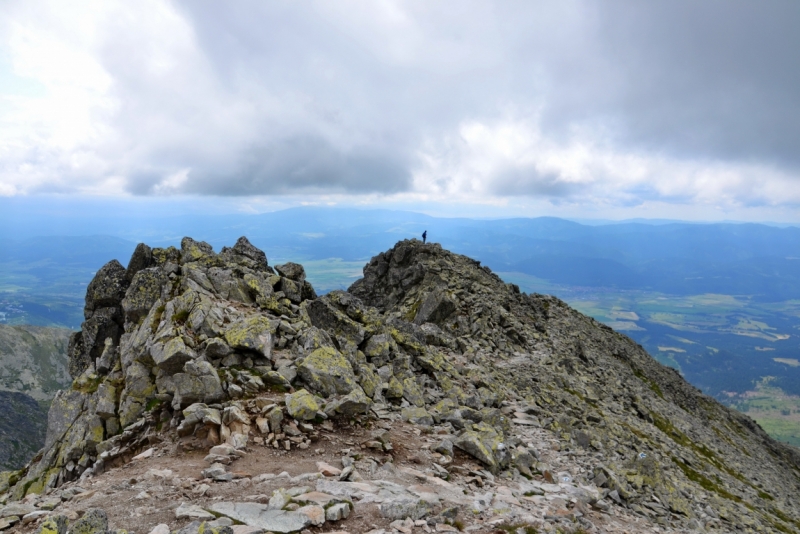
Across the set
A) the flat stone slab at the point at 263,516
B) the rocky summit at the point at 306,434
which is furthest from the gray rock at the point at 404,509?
the flat stone slab at the point at 263,516

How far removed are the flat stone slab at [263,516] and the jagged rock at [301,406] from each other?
19.6 feet

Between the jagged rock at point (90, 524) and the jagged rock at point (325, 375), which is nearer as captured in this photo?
the jagged rock at point (90, 524)

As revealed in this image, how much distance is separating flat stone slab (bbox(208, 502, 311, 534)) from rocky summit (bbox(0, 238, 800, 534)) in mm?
64

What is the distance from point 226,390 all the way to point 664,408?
61.2m

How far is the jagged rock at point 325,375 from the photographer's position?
19969 mm

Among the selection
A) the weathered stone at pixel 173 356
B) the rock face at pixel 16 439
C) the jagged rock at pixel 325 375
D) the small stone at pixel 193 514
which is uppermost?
the weathered stone at pixel 173 356

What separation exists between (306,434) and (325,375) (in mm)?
3495

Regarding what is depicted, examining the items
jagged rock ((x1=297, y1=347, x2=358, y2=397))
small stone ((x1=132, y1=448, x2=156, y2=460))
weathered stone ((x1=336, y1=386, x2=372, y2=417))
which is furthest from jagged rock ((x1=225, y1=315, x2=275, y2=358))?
small stone ((x1=132, y1=448, x2=156, y2=460))

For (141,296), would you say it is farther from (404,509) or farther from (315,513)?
(404,509)

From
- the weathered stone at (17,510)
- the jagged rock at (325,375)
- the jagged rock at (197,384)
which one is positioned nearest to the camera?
the weathered stone at (17,510)

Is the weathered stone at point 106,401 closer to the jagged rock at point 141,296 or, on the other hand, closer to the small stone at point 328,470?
the jagged rock at point 141,296

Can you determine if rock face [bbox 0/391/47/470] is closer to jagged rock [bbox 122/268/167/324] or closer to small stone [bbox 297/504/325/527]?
jagged rock [bbox 122/268/167/324]

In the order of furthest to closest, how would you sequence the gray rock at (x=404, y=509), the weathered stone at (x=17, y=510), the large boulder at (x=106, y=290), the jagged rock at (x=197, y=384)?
1. the large boulder at (x=106, y=290)
2. the jagged rock at (x=197, y=384)
3. the gray rock at (x=404, y=509)
4. the weathered stone at (x=17, y=510)

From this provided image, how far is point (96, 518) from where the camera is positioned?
32.1 ft
